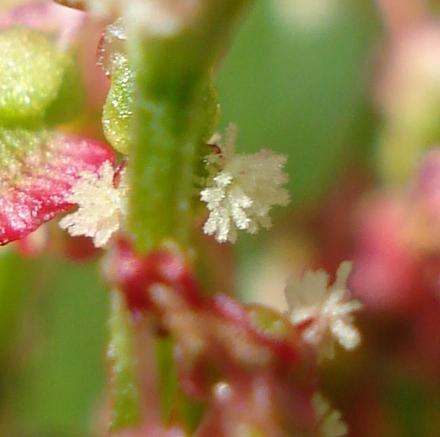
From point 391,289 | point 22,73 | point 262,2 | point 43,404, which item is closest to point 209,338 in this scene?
point 22,73

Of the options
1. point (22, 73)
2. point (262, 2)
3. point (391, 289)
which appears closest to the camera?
point (22, 73)

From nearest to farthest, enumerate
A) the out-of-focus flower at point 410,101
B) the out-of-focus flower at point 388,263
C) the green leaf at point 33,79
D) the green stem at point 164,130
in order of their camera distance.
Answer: the green stem at point 164,130, the green leaf at point 33,79, the out-of-focus flower at point 388,263, the out-of-focus flower at point 410,101

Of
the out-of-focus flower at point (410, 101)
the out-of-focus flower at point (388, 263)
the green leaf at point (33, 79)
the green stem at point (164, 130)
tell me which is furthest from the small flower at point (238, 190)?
the out-of-focus flower at point (410, 101)

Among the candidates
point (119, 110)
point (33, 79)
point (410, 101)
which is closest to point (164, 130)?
point (119, 110)

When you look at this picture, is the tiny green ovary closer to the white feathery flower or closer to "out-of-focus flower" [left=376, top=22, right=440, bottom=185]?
the white feathery flower

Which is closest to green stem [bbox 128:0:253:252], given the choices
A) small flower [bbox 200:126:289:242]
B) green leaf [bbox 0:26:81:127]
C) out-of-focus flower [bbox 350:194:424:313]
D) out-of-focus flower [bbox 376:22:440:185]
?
small flower [bbox 200:126:289:242]

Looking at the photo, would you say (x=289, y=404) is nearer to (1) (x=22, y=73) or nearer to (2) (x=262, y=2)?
(1) (x=22, y=73)

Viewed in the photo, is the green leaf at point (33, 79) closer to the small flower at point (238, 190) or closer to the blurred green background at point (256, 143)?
the small flower at point (238, 190)
